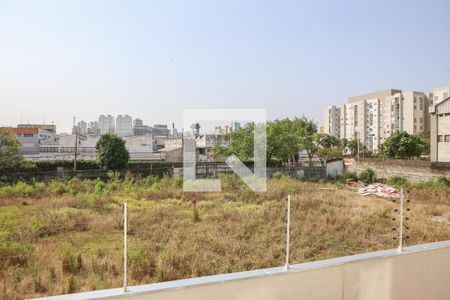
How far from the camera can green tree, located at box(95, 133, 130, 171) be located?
878 inches

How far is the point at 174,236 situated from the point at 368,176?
1619 cm

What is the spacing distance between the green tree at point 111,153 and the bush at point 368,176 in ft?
48.3

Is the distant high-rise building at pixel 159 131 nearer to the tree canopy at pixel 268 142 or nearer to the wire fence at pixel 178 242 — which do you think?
the tree canopy at pixel 268 142

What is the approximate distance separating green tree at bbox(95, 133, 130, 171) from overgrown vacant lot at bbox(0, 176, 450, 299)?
34.2 ft

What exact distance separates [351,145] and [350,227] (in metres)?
40.4

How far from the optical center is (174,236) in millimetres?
6102

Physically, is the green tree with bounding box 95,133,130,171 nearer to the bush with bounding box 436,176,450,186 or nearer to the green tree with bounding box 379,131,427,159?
the bush with bounding box 436,176,450,186

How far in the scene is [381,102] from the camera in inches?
2387

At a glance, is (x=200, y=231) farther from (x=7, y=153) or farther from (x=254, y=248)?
(x=7, y=153)

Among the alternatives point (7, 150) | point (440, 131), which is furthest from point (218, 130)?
point (440, 131)

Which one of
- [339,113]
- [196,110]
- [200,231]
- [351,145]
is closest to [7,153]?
[196,110]

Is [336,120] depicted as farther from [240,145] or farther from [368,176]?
[368,176]

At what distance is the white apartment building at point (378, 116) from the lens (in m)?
54.2

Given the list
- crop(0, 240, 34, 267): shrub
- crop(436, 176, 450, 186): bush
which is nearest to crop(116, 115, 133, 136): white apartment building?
crop(436, 176, 450, 186): bush
